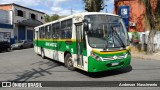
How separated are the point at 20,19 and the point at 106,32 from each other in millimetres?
39835

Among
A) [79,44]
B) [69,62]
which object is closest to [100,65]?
[79,44]

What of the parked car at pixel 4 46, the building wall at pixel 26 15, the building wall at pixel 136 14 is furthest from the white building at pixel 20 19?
the building wall at pixel 136 14

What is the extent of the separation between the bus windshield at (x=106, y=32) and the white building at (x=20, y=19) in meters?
33.9


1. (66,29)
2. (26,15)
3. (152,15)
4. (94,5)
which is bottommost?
(66,29)

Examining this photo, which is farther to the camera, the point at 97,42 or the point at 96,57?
the point at 97,42

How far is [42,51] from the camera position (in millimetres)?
20484

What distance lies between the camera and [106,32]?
35.9 feet

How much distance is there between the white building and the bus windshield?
111ft

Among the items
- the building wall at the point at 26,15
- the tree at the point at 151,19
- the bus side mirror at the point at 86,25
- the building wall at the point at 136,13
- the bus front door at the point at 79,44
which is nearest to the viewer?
the bus side mirror at the point at 86,25

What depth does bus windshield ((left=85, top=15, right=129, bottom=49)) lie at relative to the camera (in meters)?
10.7

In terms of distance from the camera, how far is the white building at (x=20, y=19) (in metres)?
45.2

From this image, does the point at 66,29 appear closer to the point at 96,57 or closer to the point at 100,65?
the point at 96,57

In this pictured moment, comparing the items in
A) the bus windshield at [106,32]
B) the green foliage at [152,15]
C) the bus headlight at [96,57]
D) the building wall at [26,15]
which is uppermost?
the building wall at [26,15]

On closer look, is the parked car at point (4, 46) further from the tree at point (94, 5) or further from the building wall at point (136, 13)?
the building wall at point (136, 13)
